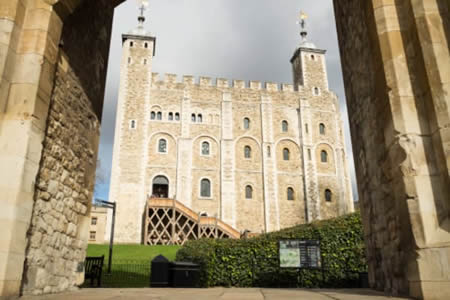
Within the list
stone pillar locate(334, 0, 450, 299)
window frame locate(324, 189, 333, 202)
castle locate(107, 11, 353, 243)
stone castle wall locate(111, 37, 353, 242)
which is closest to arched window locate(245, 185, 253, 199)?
castle locate(107, 11, 353, 243)

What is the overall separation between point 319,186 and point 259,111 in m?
7.80

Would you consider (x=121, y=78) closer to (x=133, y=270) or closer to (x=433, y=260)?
(x=133, y=270)

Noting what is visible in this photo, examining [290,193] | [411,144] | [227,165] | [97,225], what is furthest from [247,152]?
[411,144]

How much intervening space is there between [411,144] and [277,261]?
6280 mm

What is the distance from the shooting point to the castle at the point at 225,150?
25.3 meters

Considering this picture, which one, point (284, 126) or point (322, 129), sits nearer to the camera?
point (284, 126)

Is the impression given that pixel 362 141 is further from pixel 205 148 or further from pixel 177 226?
pixel 205 148

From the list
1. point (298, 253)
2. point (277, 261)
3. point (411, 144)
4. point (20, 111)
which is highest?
point (20, 111)

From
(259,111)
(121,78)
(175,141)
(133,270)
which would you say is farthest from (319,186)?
(133,270)

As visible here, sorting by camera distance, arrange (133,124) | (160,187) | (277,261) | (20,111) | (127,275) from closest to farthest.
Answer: (20,111) < (277,261) < (127,275) < (160,187) < (133,124)

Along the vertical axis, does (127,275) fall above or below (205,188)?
below

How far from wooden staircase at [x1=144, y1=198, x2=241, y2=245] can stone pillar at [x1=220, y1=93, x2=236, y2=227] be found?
2708 millimetres

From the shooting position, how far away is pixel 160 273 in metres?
7.23

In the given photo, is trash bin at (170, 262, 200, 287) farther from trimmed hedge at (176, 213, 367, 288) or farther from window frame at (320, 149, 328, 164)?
window frame at (320, 149, 328, 164)
